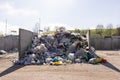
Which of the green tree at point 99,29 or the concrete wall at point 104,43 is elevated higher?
the green tree at point 99,29

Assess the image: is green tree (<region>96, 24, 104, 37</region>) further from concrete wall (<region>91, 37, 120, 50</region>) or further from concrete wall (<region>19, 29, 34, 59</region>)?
concrete wall (<region>19, 29, 34, 59</region>)

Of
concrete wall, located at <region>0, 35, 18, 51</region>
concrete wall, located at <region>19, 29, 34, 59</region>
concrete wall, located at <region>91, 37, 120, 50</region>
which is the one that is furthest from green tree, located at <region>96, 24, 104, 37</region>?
concrete wall, located at <region>19, 29, 34, 59</region>

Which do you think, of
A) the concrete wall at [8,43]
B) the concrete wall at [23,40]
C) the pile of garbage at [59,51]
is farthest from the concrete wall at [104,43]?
the concrete wall at [23,40]

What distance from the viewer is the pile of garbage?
14.3m

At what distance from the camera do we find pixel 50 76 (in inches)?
396

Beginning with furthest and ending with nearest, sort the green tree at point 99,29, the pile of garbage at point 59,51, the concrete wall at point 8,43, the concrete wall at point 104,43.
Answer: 1. the green tree at point 99,29
2. the concrete wall at point 104,43
3. the concrete wall at point 8,43
4. the pile of garbage at point 59,51

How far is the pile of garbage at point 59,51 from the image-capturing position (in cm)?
1434

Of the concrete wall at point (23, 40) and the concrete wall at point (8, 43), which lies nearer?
the concrete wall at point (23, 40)

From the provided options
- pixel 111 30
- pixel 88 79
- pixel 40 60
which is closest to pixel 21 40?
pixel 40 60

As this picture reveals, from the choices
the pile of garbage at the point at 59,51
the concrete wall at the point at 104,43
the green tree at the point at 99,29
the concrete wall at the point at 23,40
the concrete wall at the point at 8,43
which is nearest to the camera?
the pile of garbage at the point at 59,51

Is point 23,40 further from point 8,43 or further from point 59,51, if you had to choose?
point 8,43

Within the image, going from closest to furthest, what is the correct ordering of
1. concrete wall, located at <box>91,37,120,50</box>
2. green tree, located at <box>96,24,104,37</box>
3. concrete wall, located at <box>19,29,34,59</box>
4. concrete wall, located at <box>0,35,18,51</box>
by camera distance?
concrete wall, located at <box>19,29,34,59</box>
concrete wall, located at <box>0,35,18,51</box>
concrete wall, located at <box>91,37,120,50</box>
green tree, located at <box>96,24,104,37</box>

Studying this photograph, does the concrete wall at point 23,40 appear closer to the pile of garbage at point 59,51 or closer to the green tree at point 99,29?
the pile of garbage at point 59,51

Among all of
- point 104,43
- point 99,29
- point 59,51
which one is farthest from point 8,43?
point 99,29
